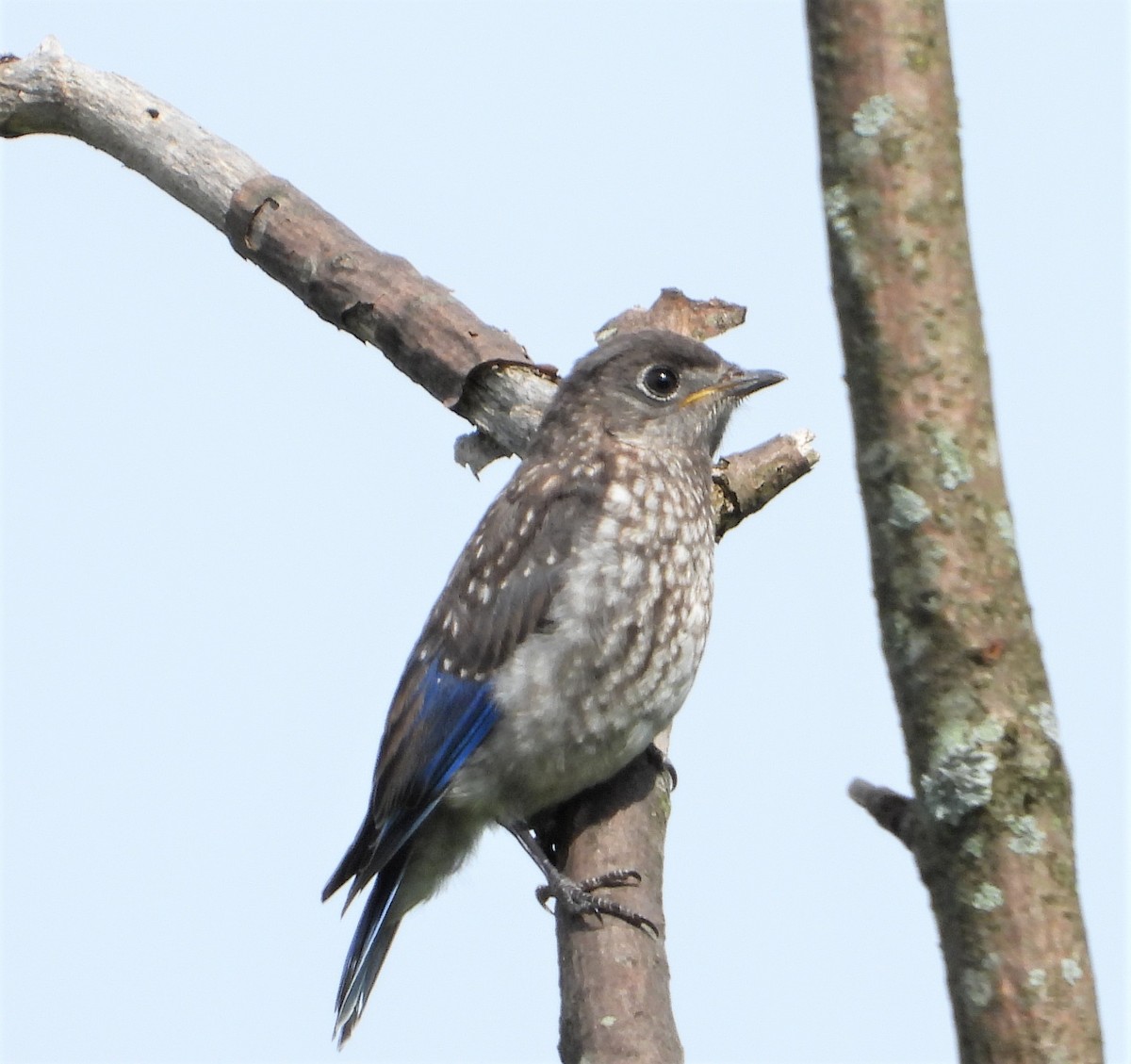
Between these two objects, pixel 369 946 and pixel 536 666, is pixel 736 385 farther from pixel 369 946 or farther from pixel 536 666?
pixel 369 946

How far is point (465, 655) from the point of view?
205 inches

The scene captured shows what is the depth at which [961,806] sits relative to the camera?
2498mm

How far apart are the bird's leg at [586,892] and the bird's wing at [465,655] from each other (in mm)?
401

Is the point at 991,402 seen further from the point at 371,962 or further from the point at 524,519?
the point at 371,962

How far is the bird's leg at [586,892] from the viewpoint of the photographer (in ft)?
14.6

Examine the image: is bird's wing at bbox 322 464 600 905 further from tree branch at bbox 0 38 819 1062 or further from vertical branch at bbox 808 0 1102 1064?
vertical branch at bbox 808 0 1102 1064

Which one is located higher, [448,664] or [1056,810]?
[448,664]

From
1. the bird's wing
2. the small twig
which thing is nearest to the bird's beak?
the bird's wing

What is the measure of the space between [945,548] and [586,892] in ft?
7.79

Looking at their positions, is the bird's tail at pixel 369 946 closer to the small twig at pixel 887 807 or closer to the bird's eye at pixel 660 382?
the bird's eye at pixel 660 382

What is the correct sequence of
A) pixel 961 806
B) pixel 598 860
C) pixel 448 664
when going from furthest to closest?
pixel 448 664 → pixel 598 860 → pixel 961 806

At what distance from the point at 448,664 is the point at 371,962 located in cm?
102

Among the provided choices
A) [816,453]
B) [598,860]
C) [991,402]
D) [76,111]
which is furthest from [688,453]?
[991,402]

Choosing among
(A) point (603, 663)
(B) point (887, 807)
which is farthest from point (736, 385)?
(B) point (887, 807)
